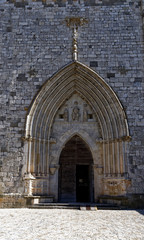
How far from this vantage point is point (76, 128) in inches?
300

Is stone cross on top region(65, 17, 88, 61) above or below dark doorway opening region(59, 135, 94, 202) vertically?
above

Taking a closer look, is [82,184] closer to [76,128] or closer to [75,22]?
[76,128]

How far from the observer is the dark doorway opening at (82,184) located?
8477mm

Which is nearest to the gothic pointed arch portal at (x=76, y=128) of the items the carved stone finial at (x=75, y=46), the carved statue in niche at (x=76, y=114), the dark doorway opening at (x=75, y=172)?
the carved statue in niche at (x=76, y=114)

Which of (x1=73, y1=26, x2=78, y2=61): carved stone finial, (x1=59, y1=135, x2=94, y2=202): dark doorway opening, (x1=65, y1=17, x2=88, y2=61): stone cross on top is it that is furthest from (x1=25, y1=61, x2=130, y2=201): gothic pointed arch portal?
(x1=65, y1=17, x2=88, y2=61): stone cross on top

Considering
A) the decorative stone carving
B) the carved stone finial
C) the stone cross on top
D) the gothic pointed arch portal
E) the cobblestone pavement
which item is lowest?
the cobblestone pavement

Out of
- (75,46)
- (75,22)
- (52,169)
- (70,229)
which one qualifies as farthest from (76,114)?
(70,229)

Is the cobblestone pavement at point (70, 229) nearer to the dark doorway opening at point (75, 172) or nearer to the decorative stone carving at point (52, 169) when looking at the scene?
the decorative stone carving at point (52, 169)

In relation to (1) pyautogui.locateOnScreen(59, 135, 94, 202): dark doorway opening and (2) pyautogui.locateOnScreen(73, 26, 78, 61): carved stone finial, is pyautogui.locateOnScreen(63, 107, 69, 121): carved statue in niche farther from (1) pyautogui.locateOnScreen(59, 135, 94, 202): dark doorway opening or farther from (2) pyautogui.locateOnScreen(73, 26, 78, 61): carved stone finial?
(2) pyautogui.locateOnScreen(73, 26, 78, 61): carved stone finial

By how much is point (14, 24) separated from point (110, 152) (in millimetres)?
5752

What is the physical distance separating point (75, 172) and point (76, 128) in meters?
2.07

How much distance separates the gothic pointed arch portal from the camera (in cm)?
683

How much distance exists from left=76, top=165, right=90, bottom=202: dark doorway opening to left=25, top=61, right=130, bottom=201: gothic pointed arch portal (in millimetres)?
1408

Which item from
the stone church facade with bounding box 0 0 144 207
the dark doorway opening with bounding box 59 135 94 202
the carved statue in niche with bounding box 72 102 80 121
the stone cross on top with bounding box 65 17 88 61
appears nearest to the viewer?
the stone church facade with bounding box 0 0 144 207
